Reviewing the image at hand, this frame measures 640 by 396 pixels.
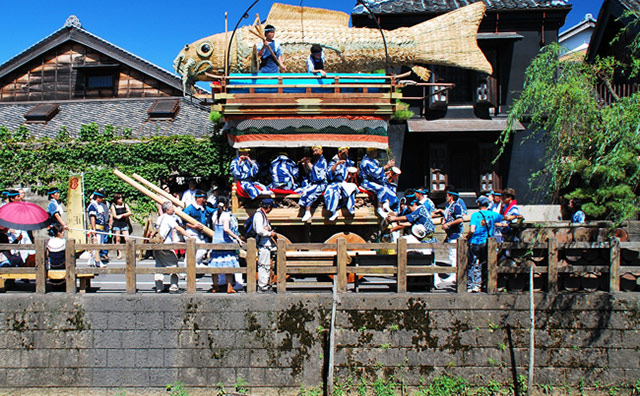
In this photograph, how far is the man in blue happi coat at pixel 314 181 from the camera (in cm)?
1005

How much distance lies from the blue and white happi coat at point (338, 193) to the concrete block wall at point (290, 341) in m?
2.41

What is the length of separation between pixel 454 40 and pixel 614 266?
720 cm

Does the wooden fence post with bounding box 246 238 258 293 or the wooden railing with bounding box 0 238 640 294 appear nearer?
the wooden railing with bounding box 0 238 640 294

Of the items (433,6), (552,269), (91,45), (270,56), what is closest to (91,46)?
(91,45)

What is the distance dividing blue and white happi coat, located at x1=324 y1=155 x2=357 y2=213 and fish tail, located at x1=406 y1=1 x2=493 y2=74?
4815 mm

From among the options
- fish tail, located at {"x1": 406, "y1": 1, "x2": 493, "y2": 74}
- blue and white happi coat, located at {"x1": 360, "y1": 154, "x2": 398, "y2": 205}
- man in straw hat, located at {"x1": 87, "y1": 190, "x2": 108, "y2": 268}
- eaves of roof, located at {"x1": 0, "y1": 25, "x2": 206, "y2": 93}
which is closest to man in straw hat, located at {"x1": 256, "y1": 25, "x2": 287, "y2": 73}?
blue and white happi coat, located at {"x1": 360, "y1": 154, "x2": 398, "y2": 205}

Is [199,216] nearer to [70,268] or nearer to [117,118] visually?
[70,268]

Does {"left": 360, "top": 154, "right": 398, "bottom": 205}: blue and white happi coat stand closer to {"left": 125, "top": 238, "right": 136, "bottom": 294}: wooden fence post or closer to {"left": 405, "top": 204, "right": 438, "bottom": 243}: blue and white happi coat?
{"left": 405, "top": 204, "right": 438, "bottom": 243}: blue and white happi coat

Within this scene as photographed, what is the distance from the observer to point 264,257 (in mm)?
8688

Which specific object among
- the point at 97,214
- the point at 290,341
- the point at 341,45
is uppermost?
the point at 341,45

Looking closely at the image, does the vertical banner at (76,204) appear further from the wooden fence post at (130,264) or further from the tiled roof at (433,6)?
the tiled roof at (433,6)

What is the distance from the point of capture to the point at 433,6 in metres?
17.6

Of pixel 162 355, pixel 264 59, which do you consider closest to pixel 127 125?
pixel 264 59

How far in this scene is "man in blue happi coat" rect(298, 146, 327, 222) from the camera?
33.0 feet
